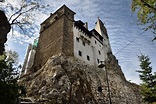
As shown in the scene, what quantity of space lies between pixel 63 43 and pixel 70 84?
632 cm

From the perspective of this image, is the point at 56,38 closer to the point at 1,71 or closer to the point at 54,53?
the point at 54,53

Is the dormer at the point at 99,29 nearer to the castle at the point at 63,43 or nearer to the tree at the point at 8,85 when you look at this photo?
the castle at the point at 63,43

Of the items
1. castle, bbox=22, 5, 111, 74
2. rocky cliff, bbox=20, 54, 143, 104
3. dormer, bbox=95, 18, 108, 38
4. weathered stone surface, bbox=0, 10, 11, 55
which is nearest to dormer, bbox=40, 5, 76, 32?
castle, bbox=22, 5, 111, 74

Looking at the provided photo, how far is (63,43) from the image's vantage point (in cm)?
1853

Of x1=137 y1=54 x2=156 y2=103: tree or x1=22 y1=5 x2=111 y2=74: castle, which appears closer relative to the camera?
x1=137 y1=54 x2=156 y2=103: tree

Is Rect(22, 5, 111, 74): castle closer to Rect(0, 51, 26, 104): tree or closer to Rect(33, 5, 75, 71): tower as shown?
Rect(33, 5, 75, 71): tower

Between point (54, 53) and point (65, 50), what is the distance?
1.62m

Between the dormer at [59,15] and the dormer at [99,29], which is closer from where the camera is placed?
the dormer at [59,15]

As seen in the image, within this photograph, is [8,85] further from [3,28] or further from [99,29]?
[99,29]

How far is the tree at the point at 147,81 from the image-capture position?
1499 cm

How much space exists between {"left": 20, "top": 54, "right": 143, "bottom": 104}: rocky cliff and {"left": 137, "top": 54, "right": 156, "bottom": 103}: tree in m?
4.23

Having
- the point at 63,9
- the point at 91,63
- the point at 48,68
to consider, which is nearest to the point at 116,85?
the point at 91,63

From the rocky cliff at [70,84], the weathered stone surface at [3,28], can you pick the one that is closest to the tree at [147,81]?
the rocky cliff at [70,84]

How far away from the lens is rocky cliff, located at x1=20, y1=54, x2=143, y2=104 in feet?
42.9
